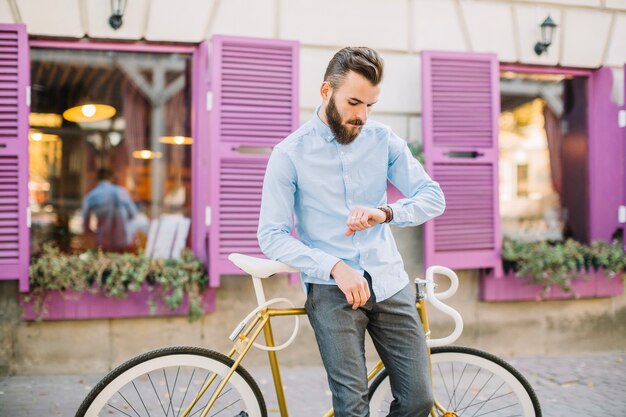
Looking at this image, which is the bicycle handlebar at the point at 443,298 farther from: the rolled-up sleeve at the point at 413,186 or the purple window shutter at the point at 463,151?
the purple window shutter at the point at 463,151

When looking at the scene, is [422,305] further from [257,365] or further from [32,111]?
[32,111]

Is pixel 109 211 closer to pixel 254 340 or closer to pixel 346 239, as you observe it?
pixel 254 340

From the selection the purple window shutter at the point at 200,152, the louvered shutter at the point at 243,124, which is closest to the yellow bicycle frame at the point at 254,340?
the louvered shutter at the point at 243,124

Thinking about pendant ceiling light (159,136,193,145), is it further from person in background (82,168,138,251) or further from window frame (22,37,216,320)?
person in background (82,168,138,251)

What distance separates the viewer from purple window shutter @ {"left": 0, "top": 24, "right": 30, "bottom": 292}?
15.6 feet

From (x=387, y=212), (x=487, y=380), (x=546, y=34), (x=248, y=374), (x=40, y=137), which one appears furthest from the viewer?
(x=40, y=137)

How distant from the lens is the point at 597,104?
598cm

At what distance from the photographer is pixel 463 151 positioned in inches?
216

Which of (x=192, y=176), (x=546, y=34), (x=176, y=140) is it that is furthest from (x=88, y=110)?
(x=546, y=34)

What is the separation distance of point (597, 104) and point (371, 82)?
4532mm

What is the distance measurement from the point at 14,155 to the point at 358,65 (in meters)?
3.52

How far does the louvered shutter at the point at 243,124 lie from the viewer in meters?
4.98

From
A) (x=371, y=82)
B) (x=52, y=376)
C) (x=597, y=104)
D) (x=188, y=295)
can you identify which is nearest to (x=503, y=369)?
(x=371, y=82)

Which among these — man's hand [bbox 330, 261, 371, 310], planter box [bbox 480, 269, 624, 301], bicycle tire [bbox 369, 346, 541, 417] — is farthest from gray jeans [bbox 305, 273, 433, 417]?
planter box [bbox 480, 269, 624, 301]
